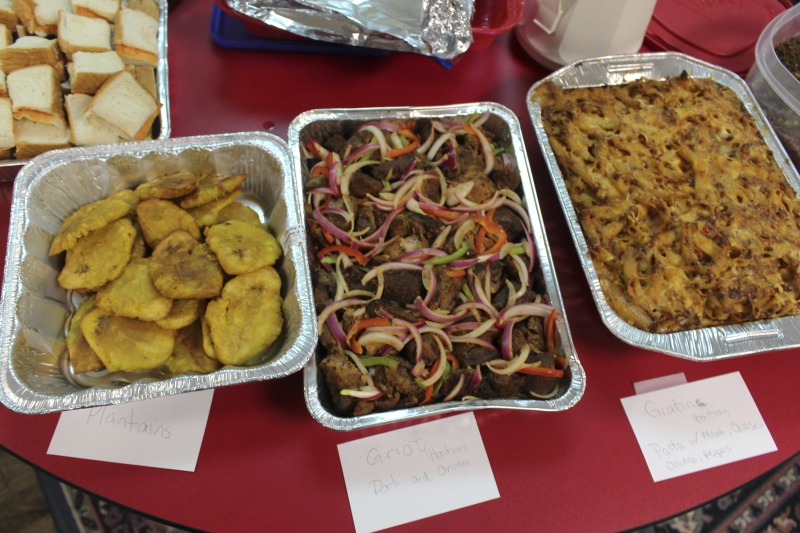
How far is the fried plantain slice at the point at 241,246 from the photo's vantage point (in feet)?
4.15

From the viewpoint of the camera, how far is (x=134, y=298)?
3.93 feet

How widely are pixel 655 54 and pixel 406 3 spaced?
0.97 metres

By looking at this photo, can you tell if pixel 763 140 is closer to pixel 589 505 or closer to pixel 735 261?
pixel 735 261

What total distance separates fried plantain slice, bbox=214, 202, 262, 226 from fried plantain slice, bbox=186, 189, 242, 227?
0.6 inches

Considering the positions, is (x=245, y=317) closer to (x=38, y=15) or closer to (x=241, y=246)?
(x=241, y=246)

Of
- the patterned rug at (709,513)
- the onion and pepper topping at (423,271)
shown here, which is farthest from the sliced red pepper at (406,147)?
the patterned rug at (709,513)

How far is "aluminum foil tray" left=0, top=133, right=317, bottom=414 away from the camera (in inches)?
44.2

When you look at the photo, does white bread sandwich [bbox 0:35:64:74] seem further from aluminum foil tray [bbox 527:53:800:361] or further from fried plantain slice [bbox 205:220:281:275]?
aluminum foil tray [bbox 527:53:800:361]

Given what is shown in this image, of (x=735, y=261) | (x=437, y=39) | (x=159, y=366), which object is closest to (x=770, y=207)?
(x=735, y=261)

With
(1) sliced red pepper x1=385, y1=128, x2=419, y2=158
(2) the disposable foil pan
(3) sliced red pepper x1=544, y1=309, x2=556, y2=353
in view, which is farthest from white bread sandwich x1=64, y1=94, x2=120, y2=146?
(3) sliced red pepper x1=544, y1=309, x2=556, y2=353

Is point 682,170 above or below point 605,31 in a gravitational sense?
below

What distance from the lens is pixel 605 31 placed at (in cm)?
185

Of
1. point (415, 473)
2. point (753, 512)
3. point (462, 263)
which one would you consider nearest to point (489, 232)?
point (462, 263)

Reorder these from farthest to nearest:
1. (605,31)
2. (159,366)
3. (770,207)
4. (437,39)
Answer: (605,31)
(437,39)
(770,207)
(159,366)
